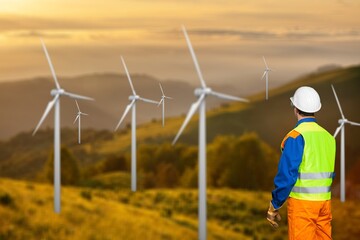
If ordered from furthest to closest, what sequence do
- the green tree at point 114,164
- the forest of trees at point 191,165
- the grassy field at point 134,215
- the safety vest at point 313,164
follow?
the green tree at point 114,164 → the forest of trees at point 191,165 → the grassy field at point 134,215 → the safety vest at point 313,164

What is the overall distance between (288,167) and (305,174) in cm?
63

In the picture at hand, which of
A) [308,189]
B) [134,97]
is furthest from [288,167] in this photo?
[134,97]

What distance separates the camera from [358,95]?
13312 centimetres

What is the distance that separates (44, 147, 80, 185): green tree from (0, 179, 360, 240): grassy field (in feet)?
71.5

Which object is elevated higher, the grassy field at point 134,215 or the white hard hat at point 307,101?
the white hard hat at point 307,101

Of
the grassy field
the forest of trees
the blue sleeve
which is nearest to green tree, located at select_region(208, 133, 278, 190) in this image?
the forest of trees

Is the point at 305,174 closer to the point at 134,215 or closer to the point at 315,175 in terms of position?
the point at 315,175

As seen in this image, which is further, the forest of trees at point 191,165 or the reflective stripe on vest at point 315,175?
the forest of trees at point 191,165

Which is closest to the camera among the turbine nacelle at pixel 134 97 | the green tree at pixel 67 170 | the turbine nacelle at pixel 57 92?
the turbine nacelle at pixel 57 92

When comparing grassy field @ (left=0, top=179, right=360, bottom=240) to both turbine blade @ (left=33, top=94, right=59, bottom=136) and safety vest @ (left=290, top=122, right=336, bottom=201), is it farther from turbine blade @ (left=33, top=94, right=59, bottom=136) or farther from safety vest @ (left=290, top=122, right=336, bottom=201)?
safety vest @ (left=290, top=122, right=336, bottom=201)

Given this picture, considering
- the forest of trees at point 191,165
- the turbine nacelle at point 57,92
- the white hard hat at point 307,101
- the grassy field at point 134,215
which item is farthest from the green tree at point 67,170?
the white hard hat at point 307,101

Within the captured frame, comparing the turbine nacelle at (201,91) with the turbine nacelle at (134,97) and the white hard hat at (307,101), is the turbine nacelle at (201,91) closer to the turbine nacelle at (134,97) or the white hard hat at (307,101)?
the white hard hat at (307,101)

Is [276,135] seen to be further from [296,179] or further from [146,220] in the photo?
[296,179]

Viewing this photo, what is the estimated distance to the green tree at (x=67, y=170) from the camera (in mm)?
86350
